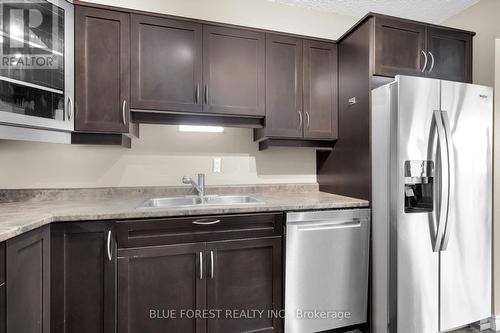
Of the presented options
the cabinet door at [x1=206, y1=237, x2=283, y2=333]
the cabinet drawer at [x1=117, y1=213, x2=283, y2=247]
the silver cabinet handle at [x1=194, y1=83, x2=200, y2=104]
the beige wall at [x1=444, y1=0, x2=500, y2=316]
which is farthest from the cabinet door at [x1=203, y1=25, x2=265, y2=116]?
the beige wall at [x1=444, y1=0, x2=500, y2=316]

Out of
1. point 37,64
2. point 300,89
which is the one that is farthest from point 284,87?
point 37,64

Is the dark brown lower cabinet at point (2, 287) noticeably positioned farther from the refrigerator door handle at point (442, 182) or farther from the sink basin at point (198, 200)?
the refrigerator door handle at point (442, 182)

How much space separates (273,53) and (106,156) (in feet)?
5.26

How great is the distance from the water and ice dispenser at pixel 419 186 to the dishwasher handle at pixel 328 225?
34 cm

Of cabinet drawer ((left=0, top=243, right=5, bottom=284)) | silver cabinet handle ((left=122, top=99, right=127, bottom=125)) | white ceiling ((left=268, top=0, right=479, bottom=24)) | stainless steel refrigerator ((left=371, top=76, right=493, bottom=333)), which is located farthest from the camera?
white ceiling ((left=268, top=0, right=479, bottom=24))

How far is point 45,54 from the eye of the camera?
1564 millimetres

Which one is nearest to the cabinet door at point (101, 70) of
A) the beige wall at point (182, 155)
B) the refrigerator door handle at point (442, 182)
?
the beige wall at point (182, 155)

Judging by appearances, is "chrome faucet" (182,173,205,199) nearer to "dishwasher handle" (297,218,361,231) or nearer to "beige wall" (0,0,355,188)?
"beige wall" (0,0,355,188)

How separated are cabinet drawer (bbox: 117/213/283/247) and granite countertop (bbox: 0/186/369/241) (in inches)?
1.6

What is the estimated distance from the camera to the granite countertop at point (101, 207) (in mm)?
1256

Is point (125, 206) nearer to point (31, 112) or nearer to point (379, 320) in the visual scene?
point (31, 112)

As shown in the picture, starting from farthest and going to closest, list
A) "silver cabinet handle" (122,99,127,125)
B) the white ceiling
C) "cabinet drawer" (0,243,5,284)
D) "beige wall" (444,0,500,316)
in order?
the white ceiling
"beige wall" (444,0,500,316)
"silver cabinet handle" (122,99,127,125)
"cabinet drawer" (0,243,5,284)

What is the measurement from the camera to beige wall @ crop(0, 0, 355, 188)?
1.94 meters

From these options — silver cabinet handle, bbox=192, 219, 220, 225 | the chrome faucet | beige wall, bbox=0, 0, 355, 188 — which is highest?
beige wall, bbox=0, 0, 355, 188
